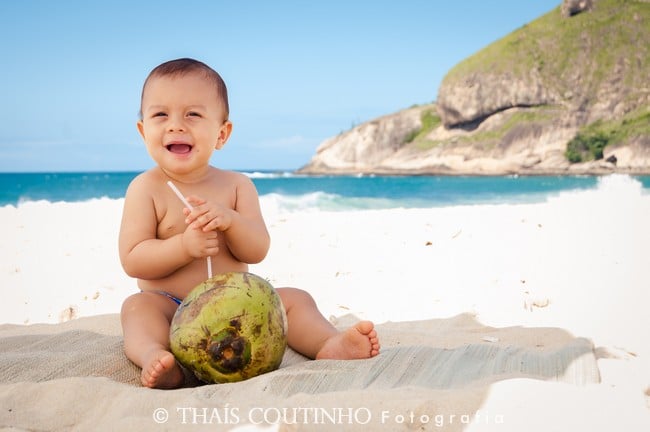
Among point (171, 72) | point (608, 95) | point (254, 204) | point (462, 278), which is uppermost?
point (608, 95)

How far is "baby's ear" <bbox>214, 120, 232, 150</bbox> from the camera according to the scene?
2.51 meters

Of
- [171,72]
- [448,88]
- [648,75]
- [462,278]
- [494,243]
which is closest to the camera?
[171,72]

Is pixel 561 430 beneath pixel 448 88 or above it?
beneath

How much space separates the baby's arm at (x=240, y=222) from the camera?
7.14 feet

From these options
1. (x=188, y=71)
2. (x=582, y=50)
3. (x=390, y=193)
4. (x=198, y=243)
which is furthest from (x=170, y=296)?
(x=582, y=50)

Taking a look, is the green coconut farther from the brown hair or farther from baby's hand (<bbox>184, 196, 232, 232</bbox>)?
the brown hair

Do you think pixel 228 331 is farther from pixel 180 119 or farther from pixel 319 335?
pixel 180 119

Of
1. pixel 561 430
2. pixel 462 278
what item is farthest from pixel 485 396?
pixel 462 278

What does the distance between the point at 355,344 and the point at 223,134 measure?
1042 mm

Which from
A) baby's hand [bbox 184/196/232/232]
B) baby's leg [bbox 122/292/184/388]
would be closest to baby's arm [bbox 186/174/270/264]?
baby's hand [bbox 184/196/232/232]

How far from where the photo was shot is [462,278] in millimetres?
4129

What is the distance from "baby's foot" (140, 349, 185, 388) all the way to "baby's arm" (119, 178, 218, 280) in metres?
0.40

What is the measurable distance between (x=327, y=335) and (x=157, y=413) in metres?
0.89

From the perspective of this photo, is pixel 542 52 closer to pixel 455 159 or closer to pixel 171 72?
pixel 455 159
